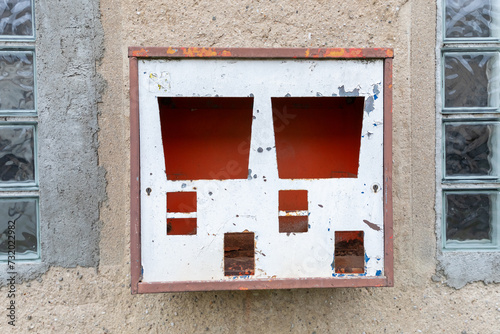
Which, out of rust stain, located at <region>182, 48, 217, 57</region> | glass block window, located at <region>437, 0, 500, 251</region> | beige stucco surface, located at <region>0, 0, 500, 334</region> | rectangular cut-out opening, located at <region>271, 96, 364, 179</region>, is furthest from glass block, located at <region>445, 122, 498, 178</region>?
rust stain, located at <region>182, 48, 217, 57</region>

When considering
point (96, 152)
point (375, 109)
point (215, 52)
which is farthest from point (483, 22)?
point (96, 152)

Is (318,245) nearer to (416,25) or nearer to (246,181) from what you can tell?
(246,181)

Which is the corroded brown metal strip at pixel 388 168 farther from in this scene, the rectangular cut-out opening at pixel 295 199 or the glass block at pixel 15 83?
the glass block at pixel 15 83

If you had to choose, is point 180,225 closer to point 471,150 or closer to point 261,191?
point 261,191

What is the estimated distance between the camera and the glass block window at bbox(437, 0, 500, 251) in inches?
58.6

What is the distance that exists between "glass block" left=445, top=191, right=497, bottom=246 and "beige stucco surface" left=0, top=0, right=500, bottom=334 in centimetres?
12

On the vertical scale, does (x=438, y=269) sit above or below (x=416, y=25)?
below

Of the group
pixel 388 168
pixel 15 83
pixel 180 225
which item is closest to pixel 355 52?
pixel 388 168

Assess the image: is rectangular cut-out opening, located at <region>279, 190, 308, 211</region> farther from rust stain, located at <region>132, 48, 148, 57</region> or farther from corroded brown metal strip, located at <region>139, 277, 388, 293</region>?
rust stain, located at <region>132, 48, 148, 57</region>

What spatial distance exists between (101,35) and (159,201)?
2.66 feet

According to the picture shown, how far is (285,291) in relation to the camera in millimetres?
1473

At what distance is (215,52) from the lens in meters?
1.09

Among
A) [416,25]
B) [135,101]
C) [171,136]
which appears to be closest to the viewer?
[135,101]

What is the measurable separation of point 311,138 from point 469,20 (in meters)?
0.89
